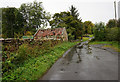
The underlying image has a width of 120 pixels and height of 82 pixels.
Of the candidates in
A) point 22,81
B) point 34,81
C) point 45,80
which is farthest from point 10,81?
point 45,80

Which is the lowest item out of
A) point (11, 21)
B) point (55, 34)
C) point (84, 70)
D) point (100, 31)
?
point (84, 70)

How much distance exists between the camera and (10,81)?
4367mm

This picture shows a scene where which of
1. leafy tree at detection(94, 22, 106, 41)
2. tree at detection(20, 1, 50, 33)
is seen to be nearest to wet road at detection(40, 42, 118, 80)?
leafy tree at detection(94, 22, 106, 41)

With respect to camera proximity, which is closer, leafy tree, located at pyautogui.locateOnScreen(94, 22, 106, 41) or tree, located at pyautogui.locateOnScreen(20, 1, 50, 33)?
leafy tree, located at pyautogui.locateOnScreen(94, 22, 106, 41)

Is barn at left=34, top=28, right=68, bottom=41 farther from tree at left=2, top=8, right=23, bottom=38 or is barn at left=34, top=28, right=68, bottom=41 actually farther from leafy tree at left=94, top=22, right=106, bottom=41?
tree at left=2, top=8, right=23, bottom=38

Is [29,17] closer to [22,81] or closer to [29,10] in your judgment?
[29,10]

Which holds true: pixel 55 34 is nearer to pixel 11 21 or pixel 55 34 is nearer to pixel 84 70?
pixel 11 21

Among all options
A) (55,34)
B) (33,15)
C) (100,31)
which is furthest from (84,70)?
(33,15)

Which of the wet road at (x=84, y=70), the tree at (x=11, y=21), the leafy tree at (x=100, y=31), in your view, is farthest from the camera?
the tree at (x=11, y=21)

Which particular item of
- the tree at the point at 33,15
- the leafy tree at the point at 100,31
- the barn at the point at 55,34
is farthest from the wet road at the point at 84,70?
the tree at the point at 33,15

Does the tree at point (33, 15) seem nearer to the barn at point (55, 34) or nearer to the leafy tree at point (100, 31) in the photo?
the barn at point (55, 34)

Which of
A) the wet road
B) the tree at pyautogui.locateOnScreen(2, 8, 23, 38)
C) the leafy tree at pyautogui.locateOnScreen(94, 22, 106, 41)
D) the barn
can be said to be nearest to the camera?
the wet road

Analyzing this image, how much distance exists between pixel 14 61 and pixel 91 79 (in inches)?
195

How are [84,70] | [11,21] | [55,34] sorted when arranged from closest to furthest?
[84,70] < [55,34] < [11,21]
